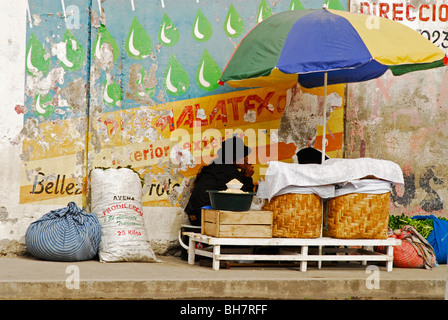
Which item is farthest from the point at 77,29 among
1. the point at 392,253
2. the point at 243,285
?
the point at 392,253

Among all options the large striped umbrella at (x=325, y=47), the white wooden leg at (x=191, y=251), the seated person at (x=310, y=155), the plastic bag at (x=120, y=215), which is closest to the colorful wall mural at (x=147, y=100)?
the plastic bag at (x=120, y=215)

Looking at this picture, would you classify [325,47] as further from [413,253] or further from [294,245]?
[413,253]

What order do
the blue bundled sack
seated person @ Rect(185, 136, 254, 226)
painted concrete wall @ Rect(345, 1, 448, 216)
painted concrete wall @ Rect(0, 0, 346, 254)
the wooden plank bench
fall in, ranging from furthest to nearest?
painted concrete wall @ Rect(345, 1, 448, 216)
painted concrete wall @ Rect(0, 0, 346, 254)
seated person @ Rect(185, 136, 254, 226)
the blue bundled sack
the wooden plank bench

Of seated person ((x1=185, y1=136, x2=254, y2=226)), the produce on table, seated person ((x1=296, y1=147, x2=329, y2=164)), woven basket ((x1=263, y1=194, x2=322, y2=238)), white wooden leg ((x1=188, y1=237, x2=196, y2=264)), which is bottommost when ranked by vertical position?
white wooden leg ((x1=188, y1=237, x2=196, y2=264))

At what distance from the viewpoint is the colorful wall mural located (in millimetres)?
7570

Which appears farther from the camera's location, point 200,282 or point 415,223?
point 415,223

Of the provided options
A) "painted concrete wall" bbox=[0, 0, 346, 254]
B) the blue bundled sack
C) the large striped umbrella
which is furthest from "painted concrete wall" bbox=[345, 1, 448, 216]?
the blue bundled sack

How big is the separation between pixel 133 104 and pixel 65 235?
1.86 metres

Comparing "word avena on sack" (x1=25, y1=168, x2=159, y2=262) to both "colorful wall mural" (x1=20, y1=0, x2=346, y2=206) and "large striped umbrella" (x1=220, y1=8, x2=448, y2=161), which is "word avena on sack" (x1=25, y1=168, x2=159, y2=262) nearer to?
"colorful wall mural" (x1=20, y1=0, x2=346, y2=206)

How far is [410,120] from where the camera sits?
27.6ft

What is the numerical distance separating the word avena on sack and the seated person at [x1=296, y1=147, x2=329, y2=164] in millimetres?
1964

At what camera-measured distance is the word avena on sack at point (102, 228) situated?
690cm

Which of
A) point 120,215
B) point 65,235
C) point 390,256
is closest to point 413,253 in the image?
point 390,256

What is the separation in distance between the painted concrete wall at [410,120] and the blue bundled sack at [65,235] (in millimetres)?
3455
